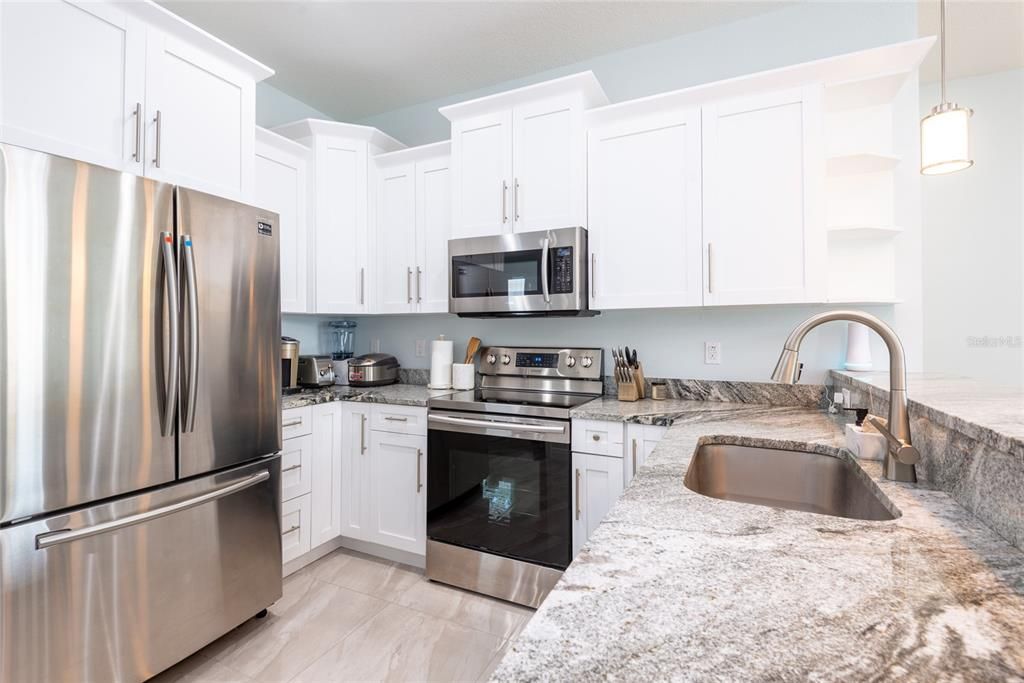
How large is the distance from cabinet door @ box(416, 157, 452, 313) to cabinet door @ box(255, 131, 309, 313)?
26.0 inches

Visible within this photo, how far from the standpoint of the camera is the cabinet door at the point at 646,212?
2.13m

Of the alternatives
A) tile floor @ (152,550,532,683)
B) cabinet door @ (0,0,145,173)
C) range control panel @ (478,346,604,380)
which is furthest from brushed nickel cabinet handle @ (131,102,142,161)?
tile floor @ (152,550,532,683)

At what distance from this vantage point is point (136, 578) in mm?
1514

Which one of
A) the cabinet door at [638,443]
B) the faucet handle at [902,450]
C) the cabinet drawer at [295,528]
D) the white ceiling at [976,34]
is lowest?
the cabinet drawer at [295,528]

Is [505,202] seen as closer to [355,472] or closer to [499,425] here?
[499,425]

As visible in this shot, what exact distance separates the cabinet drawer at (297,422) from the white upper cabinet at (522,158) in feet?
4.01

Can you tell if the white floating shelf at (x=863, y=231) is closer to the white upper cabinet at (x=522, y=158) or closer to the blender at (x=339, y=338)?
the white upper cabinet at (x=522, y=158)

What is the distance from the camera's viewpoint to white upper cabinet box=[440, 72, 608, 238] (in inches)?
91.1

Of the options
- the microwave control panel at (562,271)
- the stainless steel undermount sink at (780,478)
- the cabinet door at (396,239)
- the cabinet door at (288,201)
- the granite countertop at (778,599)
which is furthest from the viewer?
the cabinet door at (396,239)

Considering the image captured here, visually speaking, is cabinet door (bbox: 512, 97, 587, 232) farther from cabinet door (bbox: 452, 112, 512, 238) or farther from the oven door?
the oven door

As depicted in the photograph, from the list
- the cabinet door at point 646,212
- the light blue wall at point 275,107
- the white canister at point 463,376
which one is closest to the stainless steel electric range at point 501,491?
the white canister at point 463,376

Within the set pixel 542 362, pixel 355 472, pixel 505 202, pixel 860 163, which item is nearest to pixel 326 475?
pixel 355 472

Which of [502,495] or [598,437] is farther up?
[598,437]

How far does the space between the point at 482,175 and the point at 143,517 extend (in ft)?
6.66
